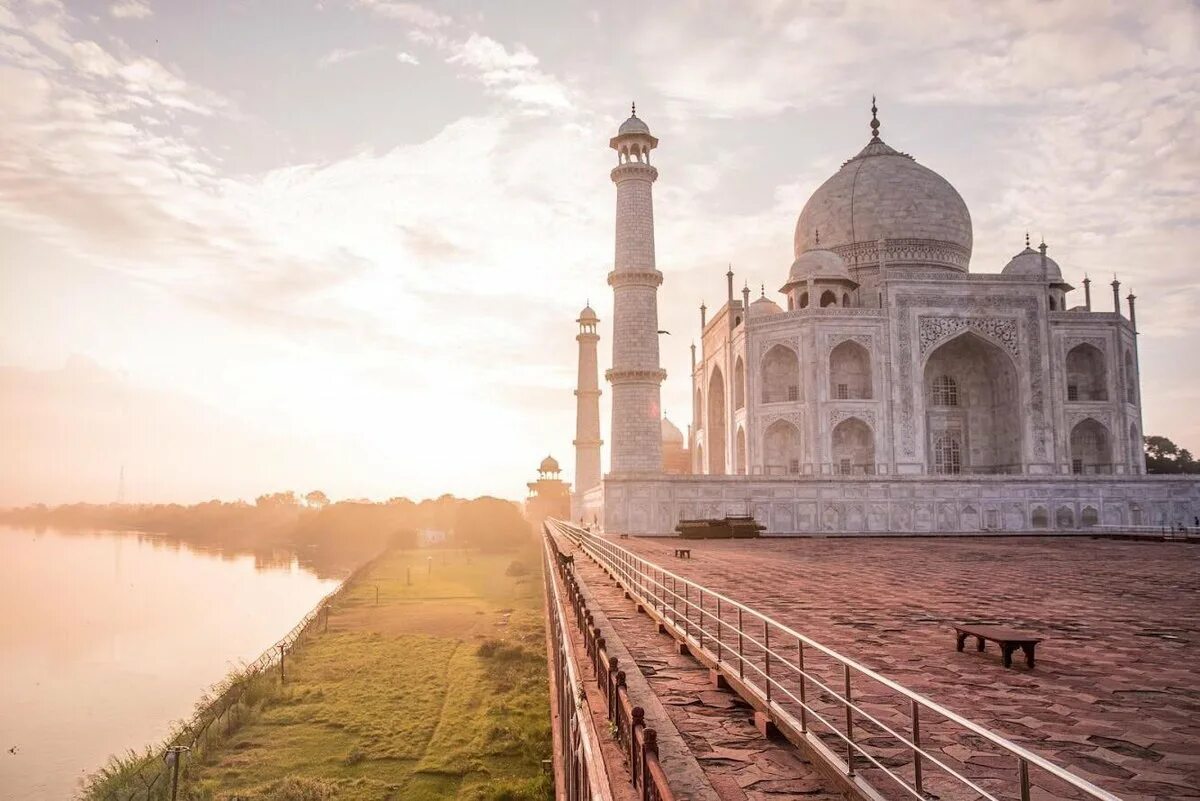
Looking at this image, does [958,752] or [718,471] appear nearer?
[958,752]

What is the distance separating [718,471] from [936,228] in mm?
17441

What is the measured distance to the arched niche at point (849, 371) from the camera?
39.3 metres

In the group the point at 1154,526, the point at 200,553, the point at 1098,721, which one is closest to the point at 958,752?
the point at 1098,721

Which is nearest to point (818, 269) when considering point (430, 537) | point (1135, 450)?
point (1135, 450)

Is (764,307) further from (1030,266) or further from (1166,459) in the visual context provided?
(1166,459)

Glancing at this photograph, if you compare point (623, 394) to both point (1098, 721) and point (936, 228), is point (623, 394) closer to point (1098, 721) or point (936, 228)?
point (936, 228)

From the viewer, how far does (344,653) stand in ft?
90.6

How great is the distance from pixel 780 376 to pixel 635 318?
1058cm

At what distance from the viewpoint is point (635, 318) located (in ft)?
111

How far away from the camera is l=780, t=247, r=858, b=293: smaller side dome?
134 feet

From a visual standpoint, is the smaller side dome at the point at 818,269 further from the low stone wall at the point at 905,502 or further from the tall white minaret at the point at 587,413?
the tall white minaret at the point at 587,413

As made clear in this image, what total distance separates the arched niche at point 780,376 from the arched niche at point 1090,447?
525 inches

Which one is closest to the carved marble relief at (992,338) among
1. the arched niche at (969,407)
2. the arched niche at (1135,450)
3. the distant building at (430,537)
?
the arched niche at (969,407)

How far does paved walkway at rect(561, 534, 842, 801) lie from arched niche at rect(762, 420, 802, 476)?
3083 cm
